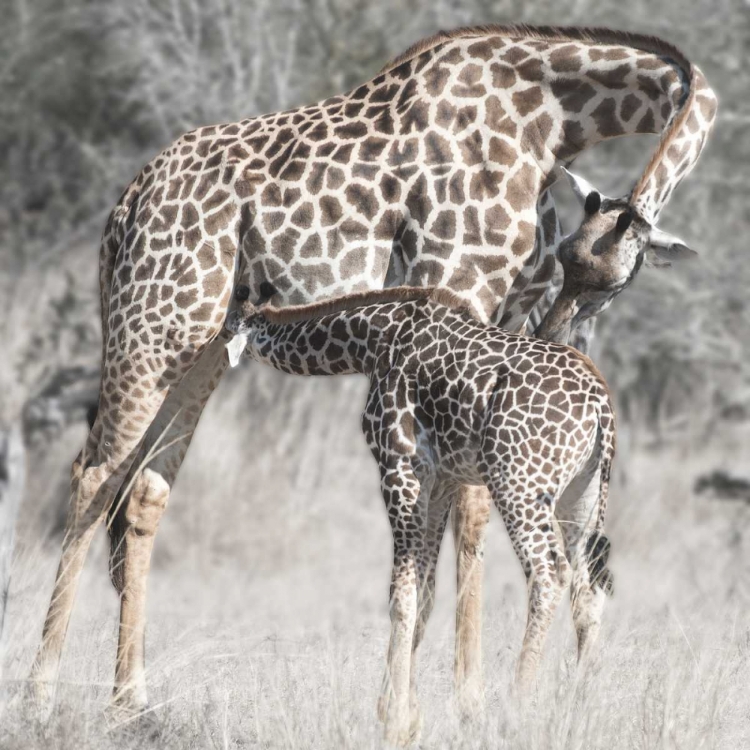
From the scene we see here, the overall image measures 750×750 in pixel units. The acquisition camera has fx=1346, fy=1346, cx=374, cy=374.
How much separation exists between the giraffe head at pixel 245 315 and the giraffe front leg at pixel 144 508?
1.43 ft

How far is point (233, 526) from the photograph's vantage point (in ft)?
41.2

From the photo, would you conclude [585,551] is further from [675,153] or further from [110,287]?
[110,287]

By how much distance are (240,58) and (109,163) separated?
6.44ft

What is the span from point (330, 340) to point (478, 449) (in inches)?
36.5

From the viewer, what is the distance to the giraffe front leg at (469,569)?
593cm

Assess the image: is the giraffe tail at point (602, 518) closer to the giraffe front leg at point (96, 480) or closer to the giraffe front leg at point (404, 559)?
the giraffe front leg at point (404, 559)

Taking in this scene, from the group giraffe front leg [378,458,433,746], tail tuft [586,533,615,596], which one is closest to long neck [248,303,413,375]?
giraffe front leg [378,458,433,746]

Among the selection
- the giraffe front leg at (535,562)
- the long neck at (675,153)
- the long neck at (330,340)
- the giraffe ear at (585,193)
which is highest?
the long neck at (675,153)

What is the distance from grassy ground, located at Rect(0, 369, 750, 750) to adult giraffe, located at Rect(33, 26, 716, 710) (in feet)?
1.51

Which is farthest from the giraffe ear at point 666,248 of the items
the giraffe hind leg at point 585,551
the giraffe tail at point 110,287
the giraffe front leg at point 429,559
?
the giraffe tail at point 110,287

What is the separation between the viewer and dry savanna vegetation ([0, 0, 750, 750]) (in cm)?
1241

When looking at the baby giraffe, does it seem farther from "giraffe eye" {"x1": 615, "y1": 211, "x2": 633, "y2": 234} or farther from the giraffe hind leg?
"giraffe eye" {"x1": 615, "y1": 211, "x2": 633, "y2": 234}

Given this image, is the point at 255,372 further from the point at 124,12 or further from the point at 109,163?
the point at 124,12

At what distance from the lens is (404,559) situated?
16.5 ft
